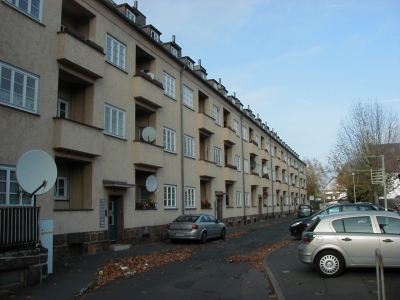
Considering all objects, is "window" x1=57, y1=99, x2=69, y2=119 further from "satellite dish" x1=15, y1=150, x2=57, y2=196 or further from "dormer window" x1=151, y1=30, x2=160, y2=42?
"dormer window" x1=151, y1=30, x2=160, y2=42

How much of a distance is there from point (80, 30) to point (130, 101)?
3.87 m

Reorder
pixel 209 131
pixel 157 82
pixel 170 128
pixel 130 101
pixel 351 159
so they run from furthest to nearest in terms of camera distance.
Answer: pixel 351 159, pixel 209 131, pixel 170 128, pixel 157 82, pixel 130 101

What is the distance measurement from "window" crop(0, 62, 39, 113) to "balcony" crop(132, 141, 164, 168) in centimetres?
652

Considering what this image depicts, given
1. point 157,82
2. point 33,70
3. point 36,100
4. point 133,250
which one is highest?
point 157,82

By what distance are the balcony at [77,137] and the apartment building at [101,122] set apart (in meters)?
0.04

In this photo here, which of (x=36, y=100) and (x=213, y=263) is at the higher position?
(x=36, y=100)

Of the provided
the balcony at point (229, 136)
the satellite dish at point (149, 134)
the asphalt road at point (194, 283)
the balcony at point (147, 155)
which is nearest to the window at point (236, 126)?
the balcony at point (229, 136)

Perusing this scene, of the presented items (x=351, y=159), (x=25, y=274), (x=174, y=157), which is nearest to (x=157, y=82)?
(x=174, y=157)

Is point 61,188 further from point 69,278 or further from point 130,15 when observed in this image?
→ point 130,15

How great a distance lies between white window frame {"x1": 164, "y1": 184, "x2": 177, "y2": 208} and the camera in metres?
22.2

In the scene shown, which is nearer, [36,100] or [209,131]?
[36,100]

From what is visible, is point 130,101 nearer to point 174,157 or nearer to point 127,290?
point 174,157

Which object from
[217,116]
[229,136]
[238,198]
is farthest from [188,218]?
[238,198]

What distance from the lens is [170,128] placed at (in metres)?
23.0
